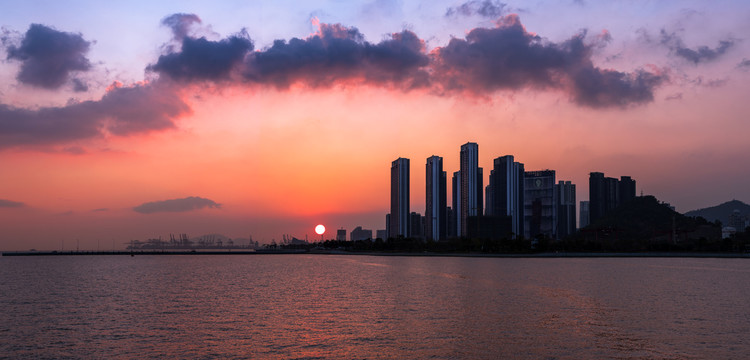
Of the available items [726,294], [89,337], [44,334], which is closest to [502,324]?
[89,337]

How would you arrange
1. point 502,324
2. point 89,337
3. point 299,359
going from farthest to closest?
point 502,324, point 89,337, point 299,359

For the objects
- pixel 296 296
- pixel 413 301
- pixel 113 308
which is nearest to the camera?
pixel 113 308

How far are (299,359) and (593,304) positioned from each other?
164 feet

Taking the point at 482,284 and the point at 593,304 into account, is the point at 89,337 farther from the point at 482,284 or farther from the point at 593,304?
the point at 482,284

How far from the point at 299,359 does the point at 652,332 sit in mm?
34137

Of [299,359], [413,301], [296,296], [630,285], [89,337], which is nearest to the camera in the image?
[299,359]

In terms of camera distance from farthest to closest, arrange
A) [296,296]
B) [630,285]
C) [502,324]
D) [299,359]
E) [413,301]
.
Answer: [630,285] → [296,296] → [413,301] → [502,324] → [299,359]

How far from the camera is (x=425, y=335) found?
5406 centimetres

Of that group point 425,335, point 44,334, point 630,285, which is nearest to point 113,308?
point 44,334

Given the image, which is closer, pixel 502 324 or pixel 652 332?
pixel 652 332

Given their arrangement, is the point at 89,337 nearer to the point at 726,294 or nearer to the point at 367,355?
the point at 367,355

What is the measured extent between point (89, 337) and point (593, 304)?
6126 cm

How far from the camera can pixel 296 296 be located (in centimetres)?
9250

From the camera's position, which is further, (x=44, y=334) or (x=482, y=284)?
(x=482, y=284)
